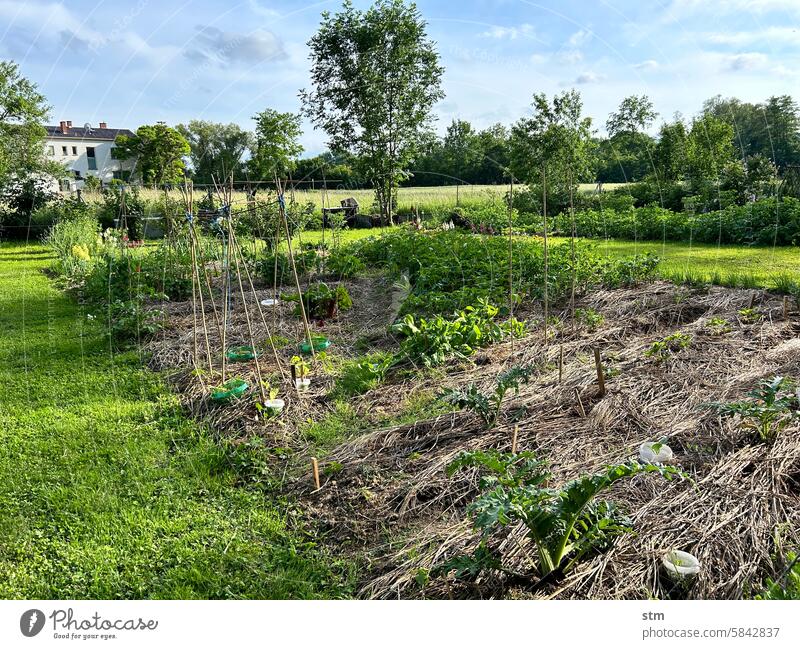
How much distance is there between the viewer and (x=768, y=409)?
2.23 m

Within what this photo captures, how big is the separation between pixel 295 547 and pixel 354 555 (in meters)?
0.27

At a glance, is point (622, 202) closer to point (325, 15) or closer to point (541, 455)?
point (325, 15)

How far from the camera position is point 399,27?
13914mm

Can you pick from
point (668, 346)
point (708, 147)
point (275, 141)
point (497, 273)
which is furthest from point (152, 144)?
point (668, 346)

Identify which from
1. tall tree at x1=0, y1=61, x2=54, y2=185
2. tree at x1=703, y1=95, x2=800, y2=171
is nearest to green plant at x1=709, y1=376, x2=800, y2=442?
tree at x1=703, y1=95, x2=800, y2=171

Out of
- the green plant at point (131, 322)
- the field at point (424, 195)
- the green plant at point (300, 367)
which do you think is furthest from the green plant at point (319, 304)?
the field at point (424, 195)

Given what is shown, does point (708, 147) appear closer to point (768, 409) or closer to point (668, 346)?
point (668, 346)

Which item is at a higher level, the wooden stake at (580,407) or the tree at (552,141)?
the tree at (552,141)

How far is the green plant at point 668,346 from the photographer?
3488mm

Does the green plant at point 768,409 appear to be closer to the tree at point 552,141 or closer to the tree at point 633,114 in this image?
the tree at point 552,141

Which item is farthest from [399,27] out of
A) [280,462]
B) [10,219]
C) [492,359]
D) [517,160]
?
[280,462]

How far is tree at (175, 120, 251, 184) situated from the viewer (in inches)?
364

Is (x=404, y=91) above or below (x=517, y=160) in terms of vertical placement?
above

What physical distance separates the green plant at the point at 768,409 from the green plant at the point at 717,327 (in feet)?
4.24
